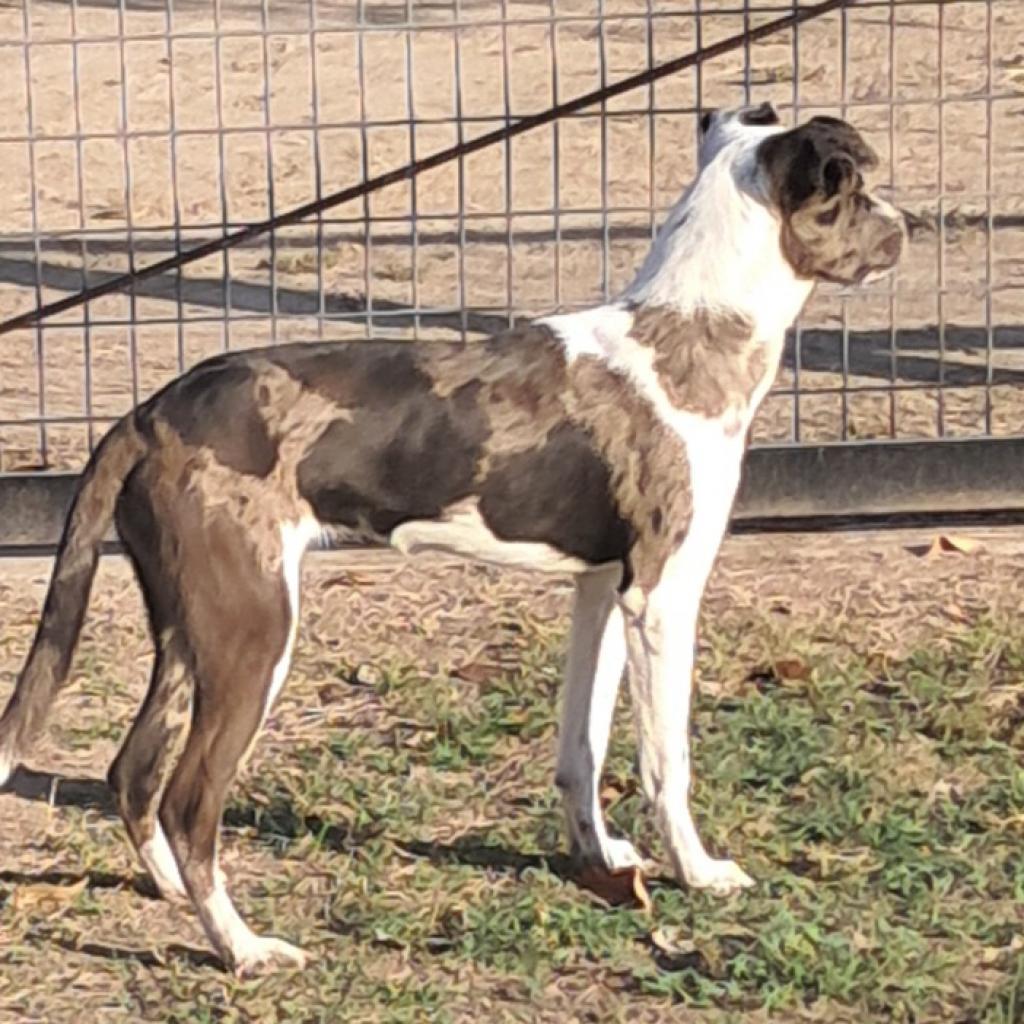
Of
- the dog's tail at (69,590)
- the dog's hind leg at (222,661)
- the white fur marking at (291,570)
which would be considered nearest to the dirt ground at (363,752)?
the dog's hind leg at (222,661)

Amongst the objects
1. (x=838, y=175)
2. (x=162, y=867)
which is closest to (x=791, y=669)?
(x=838, y=175)

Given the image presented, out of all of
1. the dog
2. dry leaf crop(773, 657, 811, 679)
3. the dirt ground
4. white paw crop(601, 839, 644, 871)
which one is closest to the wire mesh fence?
the dirt ground

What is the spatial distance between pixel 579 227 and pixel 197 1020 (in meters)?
6.33

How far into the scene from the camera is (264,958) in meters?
5.74

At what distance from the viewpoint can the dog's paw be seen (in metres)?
5.72

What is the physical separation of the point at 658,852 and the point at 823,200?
58.0 inches

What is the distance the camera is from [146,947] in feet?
19.4

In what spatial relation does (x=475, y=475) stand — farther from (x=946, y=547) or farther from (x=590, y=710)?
(x=946, y=547)

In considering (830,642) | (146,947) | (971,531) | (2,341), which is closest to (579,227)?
(2,341)

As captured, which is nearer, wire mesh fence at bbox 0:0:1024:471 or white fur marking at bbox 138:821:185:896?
white fur marking at bbox 138:821:185:896

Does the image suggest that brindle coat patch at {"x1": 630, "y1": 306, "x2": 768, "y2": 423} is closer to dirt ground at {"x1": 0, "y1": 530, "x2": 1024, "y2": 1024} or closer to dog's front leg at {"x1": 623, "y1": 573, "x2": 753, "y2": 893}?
dog's front leg at {"x1": 623, "y1": 573, "x2": 753, "y2": 893}

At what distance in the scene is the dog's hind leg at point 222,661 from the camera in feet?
18.4

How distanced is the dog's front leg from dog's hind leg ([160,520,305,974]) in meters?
0.73

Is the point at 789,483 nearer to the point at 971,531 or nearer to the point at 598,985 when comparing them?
the point at 971,531
